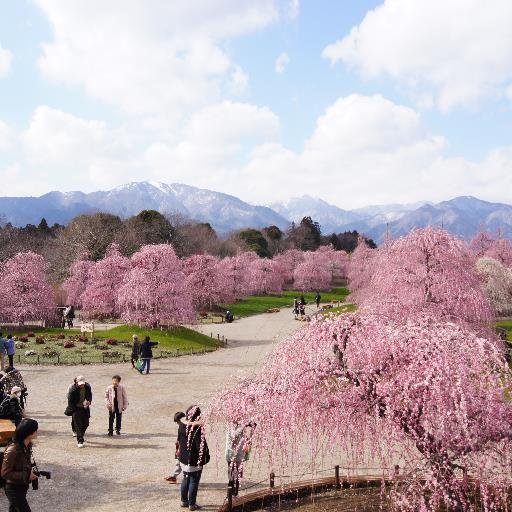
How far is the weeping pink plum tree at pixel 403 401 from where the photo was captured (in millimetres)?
8734

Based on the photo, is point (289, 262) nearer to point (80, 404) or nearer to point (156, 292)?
point (156, 292)

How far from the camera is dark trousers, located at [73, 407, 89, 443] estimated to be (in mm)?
16047

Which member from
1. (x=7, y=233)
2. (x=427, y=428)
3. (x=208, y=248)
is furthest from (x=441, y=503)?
(x=208, y=248)

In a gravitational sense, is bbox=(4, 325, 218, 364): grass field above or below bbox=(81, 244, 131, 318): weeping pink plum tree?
below

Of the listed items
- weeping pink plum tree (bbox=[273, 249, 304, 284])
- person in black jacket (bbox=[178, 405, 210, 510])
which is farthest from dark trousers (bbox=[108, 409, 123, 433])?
weeping pink plum tree (bbox=[273, 249, 304, 284])

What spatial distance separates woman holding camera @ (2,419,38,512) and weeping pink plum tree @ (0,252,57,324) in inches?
1561

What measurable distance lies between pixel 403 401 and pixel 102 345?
1189 inches

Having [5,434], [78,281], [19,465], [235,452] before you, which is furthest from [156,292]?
[19,465]

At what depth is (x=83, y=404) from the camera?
15.8 metres

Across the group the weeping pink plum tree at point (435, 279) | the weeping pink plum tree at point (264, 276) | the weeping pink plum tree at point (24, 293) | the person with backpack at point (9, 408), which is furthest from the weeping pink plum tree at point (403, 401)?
the weeping pink plum tree at point (264, 276)

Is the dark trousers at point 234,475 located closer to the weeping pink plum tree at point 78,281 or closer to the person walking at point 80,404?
the person walking at point 80,404

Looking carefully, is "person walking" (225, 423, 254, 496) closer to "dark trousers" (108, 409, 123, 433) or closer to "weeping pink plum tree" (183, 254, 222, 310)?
"dark trousers" (108, 409, 123, 433)

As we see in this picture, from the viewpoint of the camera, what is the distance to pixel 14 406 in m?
14.0

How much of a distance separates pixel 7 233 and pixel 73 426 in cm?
7696
